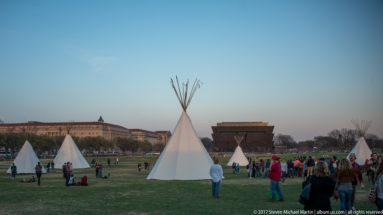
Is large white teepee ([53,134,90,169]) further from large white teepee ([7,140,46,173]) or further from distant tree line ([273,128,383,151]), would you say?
distant tree line ([273,128,383,151])

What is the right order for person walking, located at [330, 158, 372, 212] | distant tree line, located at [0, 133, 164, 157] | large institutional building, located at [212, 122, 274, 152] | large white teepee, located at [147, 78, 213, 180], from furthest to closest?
large institutional building, located at [212, 122, 274, 152], distant tree line, located at [0, 133, 164, 157], large white teepee, located at [147, 78, 213, 180], person walking, located at [330, 158, 372, 212]

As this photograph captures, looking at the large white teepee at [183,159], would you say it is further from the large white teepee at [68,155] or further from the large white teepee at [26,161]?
the large white teepee at [68,155]

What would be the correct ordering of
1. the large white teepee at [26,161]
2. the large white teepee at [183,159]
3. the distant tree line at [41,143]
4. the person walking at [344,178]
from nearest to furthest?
the person walking at [344,178] < the large white teepee at [183,159] < the large white teepee at [26,161] < the distant tree line at [41,143]

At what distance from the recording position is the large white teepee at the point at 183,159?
2175 cm

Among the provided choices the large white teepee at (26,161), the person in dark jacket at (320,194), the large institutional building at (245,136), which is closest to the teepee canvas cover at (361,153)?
the large white teepee at (26,161)

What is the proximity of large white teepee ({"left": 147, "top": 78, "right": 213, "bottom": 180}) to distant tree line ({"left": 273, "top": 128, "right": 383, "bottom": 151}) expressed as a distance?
98.3 m

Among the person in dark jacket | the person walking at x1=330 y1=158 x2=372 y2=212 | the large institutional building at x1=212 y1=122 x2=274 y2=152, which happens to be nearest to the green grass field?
the person walking at x1=330 y1=158 x2=372 y2=212

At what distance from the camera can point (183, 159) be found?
22125 millimetres

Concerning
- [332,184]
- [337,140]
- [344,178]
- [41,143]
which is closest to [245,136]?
[337,140]

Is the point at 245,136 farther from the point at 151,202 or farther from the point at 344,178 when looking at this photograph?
the point at 344,178

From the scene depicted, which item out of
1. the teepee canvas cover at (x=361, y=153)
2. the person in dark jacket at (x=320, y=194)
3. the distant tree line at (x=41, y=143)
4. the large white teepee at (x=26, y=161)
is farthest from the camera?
the distant tree line at (x=41, y=143)

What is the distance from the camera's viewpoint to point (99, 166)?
26562 mm

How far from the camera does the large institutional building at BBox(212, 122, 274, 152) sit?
5620 inches

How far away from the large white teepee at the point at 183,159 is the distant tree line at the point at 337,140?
322ft
